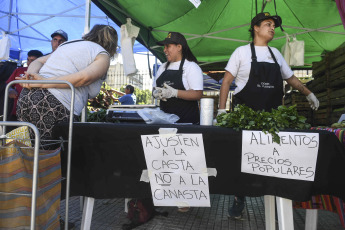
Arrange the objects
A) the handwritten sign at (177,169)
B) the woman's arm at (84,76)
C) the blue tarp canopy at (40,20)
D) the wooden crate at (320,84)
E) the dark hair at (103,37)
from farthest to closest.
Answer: the blue tarp canopy at (40,20) < the wooden crate at (320,84) < the dark hair at (103,37) < the woman's arm at (84,76) < the handwritten sign at (177,169)

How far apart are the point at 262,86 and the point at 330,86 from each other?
9.15ft

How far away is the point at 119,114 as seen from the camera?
2.33 m

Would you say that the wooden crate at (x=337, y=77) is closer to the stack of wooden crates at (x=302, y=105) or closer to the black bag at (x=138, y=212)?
the stack of wooden crates at (x=302, y=105)

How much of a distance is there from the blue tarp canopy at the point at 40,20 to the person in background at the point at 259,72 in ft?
14.4

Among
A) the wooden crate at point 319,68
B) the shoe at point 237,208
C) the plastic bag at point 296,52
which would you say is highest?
the plastic bag at point 296,52

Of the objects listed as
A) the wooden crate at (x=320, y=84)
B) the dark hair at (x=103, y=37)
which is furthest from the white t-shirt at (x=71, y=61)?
the wooden crate at (x=320, y=84)

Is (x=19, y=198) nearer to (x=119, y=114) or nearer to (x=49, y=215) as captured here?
(x=49, y=215)

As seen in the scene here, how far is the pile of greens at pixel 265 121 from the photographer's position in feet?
4.81

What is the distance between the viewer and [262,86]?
2359 millimetres

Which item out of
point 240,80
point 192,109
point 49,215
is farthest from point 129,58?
point 49,215

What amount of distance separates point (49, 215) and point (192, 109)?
159cm

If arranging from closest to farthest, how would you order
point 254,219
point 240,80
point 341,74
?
point 240,80
point 254,219
point 341,74

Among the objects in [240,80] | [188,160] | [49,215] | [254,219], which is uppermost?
[240,80]

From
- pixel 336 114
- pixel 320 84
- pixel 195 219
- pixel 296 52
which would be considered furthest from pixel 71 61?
pixel 320 84
